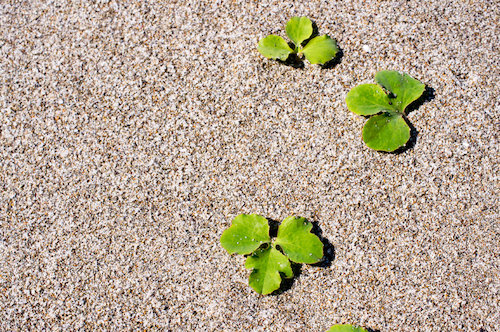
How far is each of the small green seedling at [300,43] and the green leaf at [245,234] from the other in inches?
19.6

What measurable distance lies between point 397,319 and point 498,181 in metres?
0.49

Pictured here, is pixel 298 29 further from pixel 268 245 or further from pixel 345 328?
pixel 345 328

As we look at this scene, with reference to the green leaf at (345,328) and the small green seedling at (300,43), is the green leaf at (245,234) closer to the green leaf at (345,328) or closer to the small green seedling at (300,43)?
the green leaf at (345,328)

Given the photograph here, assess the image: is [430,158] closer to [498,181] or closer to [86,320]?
[498,181]

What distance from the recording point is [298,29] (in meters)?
1.39

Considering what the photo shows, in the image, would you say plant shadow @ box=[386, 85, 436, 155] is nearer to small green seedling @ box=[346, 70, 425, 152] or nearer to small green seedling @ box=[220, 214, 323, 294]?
small green seedling @ box=[346, 70, 425, 152]

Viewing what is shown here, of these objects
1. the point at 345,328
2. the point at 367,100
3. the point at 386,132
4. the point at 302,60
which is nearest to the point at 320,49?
the point at 302,60

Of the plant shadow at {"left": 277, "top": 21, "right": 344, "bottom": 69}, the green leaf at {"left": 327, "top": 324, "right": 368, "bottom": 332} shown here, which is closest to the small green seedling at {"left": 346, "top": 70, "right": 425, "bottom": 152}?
the plant shadow at {"left": 277, "top": 21, "right": 344, "bottom": 69}

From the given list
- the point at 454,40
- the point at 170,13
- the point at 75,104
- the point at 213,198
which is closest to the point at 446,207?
the point at 454,40

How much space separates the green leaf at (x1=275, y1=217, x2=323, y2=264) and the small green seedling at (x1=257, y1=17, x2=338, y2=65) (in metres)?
0.50

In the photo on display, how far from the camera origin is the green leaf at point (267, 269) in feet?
4.02

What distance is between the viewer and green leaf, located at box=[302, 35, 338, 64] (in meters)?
1.37

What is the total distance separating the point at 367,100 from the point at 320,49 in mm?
213

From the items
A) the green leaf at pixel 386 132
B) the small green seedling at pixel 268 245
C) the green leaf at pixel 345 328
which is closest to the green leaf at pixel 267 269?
the small green seedling at pixel 268 245
